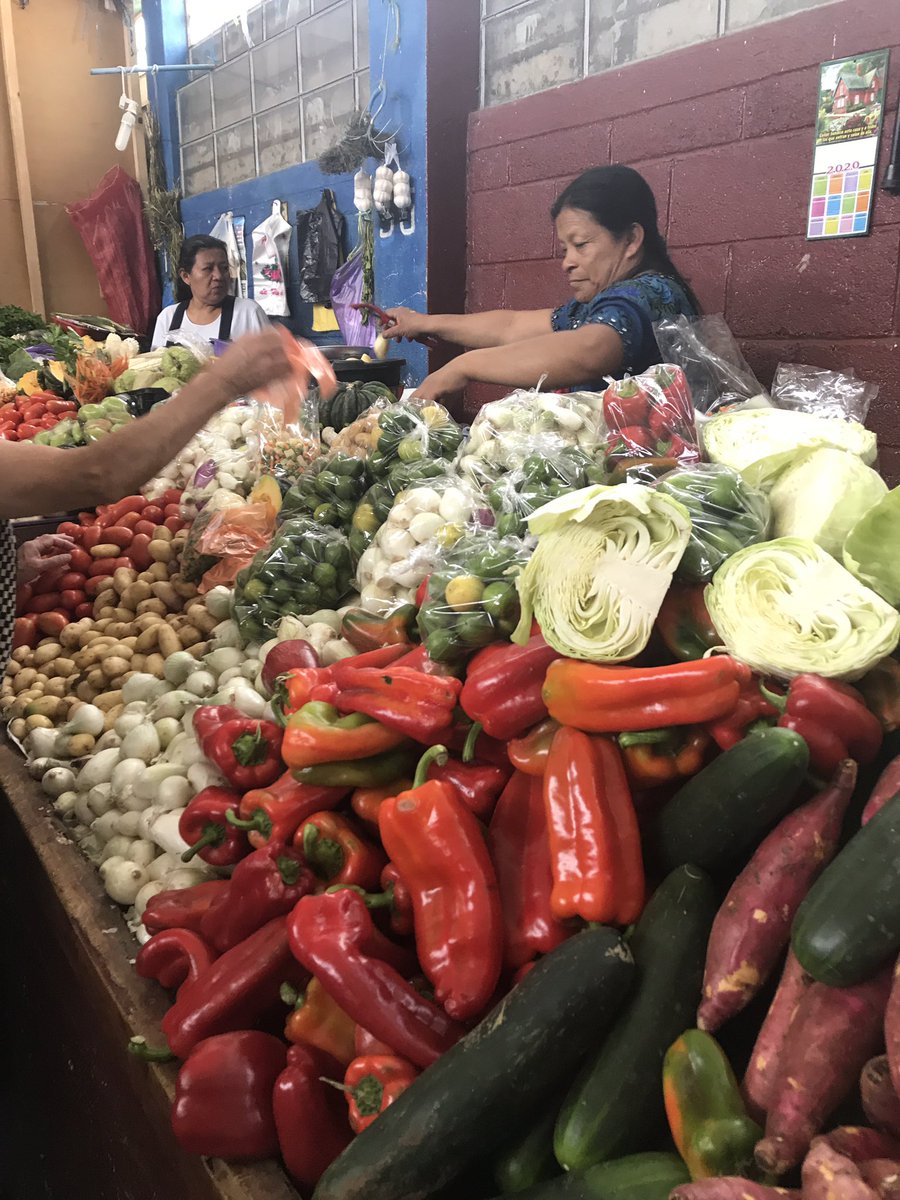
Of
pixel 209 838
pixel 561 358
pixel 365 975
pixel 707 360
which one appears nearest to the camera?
pixel 365 975

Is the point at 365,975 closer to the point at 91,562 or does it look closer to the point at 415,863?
the point at 415,863

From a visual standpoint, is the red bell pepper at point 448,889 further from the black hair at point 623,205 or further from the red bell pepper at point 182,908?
the black hair at point 623,205

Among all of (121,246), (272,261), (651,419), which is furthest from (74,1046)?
(121,246)

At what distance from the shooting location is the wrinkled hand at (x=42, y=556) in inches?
125

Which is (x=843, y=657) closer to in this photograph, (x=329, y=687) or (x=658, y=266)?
(x=329, y=687)

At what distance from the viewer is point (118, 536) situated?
331 centimetres

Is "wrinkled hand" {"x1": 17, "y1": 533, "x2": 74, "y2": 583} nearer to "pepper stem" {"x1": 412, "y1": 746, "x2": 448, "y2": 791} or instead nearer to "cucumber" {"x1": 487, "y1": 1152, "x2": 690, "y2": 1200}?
"pepper stem" {"x1": 412, "y1": 746, "x2": 448, "y2": 791}

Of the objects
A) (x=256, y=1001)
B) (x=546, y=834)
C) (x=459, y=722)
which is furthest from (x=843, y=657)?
(x=256, y=1001)

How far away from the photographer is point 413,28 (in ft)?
17.6

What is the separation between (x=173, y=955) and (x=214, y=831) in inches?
8.8

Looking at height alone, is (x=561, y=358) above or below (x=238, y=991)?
above

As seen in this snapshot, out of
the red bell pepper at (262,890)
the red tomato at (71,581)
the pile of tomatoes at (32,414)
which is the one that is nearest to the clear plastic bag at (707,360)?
the red bell pepper at (262,890)

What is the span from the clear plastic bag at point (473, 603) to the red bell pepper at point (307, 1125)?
682 mm

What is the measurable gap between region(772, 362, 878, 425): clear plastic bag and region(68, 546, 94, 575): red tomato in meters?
2.51
